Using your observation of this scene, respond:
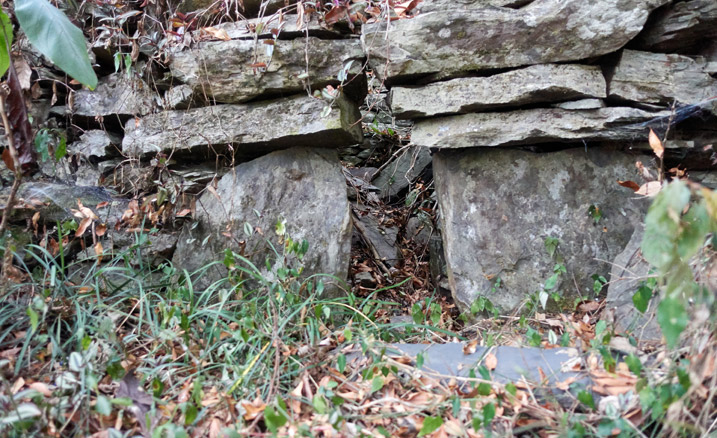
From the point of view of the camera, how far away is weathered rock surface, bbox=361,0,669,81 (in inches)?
83.5

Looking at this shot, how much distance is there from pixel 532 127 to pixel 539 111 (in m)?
0.08

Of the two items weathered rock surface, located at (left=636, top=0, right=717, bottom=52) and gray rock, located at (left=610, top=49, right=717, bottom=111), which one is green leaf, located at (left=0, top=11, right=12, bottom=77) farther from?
weathered rock surface, located at (left=636, top=0, right=717, bottom=52)

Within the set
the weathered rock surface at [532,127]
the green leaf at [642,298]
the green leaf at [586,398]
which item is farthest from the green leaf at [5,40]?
the green leaf at [642,298]

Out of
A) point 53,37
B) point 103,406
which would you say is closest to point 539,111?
point 53,37

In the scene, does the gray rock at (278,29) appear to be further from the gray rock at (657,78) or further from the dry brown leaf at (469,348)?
the dry brown leaf at (469,348)

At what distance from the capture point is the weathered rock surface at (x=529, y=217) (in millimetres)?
2293

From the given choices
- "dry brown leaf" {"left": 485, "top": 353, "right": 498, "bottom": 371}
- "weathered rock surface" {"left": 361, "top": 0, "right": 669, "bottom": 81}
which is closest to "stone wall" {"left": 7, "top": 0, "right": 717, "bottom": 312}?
"weathered rock surface" {"left": 361, "top": 0, "right": 669, "bottom": 81}

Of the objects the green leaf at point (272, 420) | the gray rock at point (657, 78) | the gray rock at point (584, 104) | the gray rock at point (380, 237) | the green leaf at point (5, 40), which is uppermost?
the green leaf at point (5, 40)

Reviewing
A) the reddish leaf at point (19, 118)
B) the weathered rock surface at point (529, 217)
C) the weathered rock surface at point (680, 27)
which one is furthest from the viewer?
the weathered rock surface at point (529, 217)

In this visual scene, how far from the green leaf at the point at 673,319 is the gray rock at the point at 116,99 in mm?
2344

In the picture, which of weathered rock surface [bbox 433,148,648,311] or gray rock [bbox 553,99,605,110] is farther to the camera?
weathered rock surface [bbox 433,148,648,311]

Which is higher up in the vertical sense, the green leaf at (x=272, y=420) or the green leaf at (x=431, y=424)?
the green leaf at (x=272, y=420)

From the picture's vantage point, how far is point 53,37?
1.54 m

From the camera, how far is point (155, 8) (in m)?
2.56
